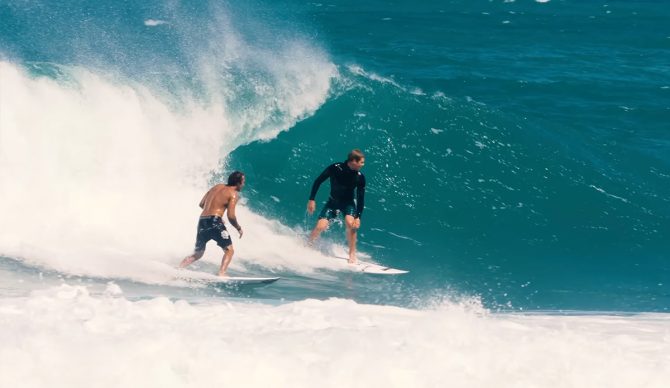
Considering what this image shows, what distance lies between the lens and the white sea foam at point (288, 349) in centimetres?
611

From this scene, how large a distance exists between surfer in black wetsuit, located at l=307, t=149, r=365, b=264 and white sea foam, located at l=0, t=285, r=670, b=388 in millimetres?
3406

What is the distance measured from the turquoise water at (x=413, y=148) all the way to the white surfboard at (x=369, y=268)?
0.23 metres

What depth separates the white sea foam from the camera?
20.1ft

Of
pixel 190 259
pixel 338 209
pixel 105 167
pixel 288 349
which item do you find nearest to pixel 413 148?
pixel 338 209

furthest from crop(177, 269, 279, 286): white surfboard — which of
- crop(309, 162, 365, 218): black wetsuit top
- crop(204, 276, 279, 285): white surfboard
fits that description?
crop(309, 162, 365, 218): black wetsuit top

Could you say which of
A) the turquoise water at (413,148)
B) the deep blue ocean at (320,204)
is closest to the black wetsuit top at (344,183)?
the deep blue ocean at (320,204)

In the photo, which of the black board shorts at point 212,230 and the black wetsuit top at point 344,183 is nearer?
the black board shorts at point 212,230

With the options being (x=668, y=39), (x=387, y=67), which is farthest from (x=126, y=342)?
(x=668, y=39)

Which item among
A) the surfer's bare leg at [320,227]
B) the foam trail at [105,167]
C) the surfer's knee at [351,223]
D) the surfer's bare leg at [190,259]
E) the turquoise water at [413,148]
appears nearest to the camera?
the surfer's bare leg at [190,259]

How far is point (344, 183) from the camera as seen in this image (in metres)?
11.5

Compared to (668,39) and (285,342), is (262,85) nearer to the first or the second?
(285,342)

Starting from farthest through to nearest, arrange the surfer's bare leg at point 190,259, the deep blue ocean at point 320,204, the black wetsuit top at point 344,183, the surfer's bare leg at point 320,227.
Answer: the surfer's bare leg at point 320,227, the black wetsuit top at point 344,183, the surfer's bare leg at point 190,259, the deep blue ocean at point 320,204

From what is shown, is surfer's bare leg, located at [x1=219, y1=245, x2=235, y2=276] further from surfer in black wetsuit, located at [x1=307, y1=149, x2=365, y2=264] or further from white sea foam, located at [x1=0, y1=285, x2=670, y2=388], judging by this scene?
white sea foam, located at [x1=0, y1=285, x2=670, y2=388]

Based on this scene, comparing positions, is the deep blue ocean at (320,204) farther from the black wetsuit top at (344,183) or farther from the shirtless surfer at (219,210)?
the black wetsuit top at (344,183)
